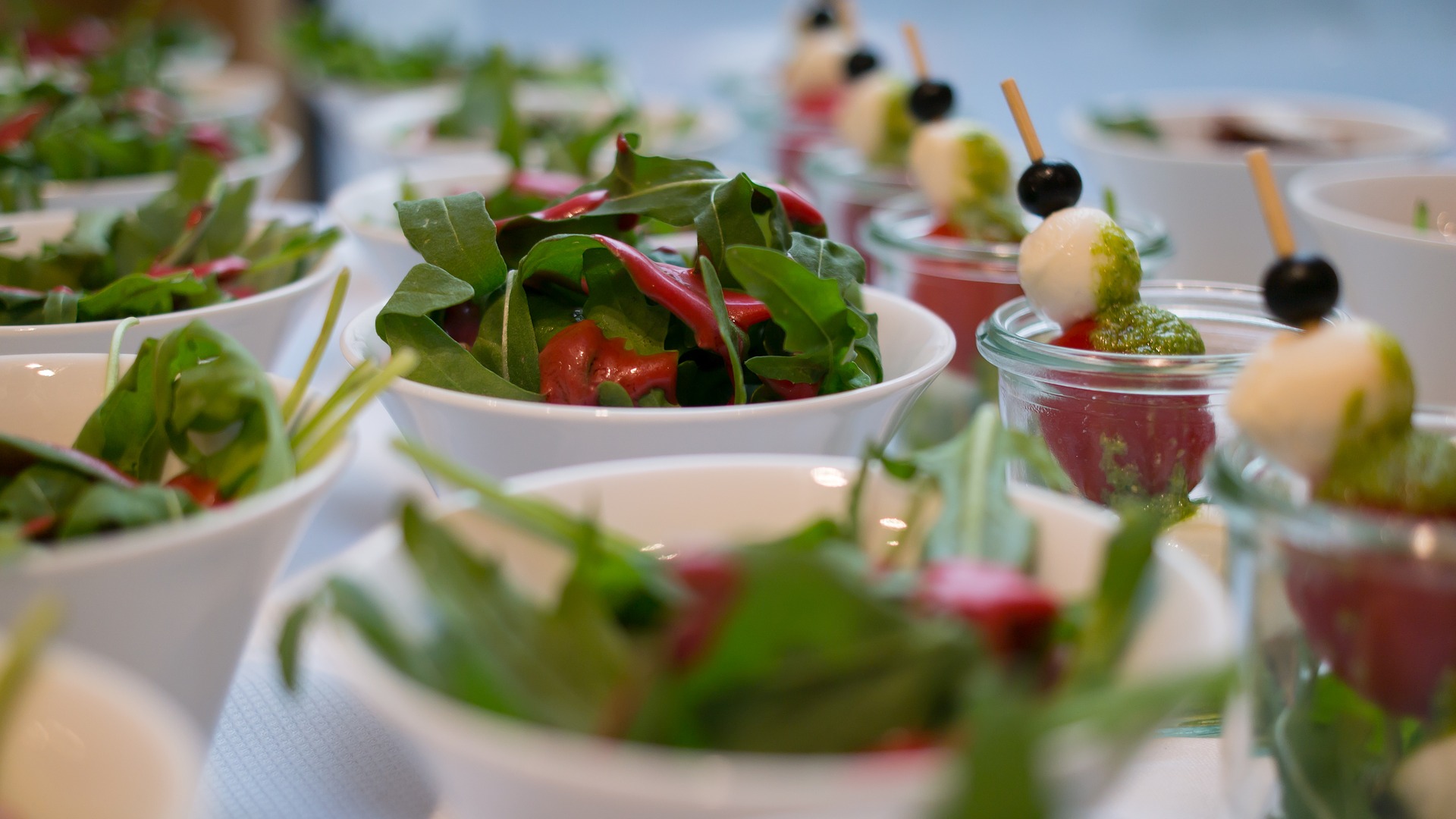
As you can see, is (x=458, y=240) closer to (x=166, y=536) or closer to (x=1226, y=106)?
(x=166, y=536)

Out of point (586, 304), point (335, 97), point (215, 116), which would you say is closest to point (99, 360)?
point (586, 304)

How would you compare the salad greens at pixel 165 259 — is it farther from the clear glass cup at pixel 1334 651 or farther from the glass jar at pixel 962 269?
the clear glass cup at pixel 1334 651

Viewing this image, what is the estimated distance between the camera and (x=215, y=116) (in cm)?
134

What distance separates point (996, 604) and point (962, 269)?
0.46 meters

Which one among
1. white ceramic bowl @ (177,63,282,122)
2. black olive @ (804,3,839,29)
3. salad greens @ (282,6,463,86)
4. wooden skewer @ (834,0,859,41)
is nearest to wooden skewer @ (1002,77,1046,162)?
wooden skewer @ (834,0,859,41)

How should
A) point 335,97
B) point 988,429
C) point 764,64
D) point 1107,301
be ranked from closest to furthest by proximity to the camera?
point 988,429
point 1107,301
point 335,97
point 764,64

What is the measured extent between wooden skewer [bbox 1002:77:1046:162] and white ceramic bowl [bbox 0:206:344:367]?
1.33ft

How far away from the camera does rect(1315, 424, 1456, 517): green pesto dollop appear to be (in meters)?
0.38

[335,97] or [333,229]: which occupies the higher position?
[333,229]

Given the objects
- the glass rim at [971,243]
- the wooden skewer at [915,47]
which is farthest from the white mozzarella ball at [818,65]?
the glass rim at [971,243]

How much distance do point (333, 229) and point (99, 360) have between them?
9.9 inches

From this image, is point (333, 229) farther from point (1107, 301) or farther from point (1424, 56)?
point (1424, 56)

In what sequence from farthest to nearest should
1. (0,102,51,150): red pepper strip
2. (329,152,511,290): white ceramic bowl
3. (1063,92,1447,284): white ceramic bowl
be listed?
(0,102,51,150): red pepper strip < (1063,92,1447,284): white ceramic bowl < (329,152,511,290): white ceramic bowl

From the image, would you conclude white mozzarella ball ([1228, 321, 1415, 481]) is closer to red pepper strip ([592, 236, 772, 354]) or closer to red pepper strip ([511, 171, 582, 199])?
red pepper strip ([592, 236, 772, 354])
